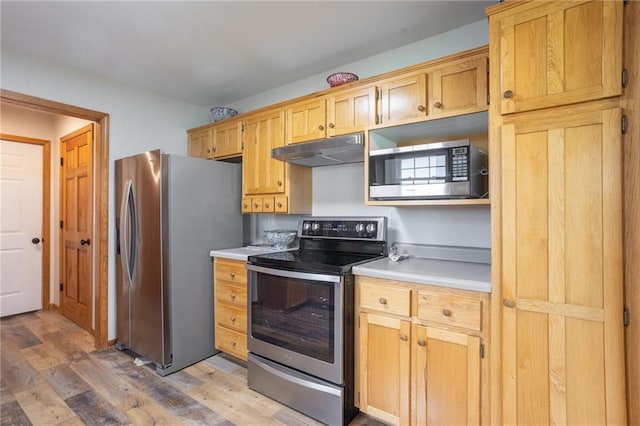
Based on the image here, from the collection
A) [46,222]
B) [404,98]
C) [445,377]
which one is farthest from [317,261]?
[46,222]

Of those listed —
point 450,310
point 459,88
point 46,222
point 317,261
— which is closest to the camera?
point 450,310

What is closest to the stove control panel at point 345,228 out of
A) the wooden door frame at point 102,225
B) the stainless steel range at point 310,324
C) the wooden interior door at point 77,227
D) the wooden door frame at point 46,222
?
the stainless steel range at point 310,324

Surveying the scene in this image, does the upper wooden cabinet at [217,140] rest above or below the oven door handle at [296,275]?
above

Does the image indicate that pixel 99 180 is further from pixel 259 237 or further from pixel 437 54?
pixel 437 54

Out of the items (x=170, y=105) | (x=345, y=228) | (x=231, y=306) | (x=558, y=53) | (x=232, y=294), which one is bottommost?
(x=231, y=306)

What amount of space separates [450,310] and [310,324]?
83 cm

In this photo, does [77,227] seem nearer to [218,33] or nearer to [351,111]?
[218,33]

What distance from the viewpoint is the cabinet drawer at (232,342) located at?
2.45 metres

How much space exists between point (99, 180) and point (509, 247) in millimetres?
3261

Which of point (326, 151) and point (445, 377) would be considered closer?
point (445, 377)

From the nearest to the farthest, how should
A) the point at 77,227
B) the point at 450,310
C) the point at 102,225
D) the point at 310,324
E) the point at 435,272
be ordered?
the point at 450,310
the point at 435,272
the point at 310,324
the point at 102,225
the point at 77,227

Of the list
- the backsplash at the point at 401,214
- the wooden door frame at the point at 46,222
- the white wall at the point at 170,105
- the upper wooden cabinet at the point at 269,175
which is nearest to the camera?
the backsplash at the point at 401,214

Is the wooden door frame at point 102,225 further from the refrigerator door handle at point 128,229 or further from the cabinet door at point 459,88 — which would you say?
the cabinet door at point 459,88

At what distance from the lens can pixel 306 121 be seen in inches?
96.3
